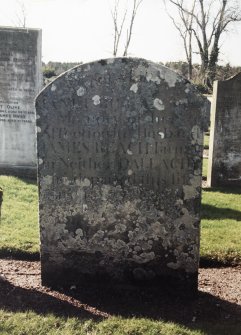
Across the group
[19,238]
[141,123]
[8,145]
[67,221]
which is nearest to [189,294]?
[67,221]

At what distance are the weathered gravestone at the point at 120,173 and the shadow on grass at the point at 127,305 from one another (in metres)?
0.18

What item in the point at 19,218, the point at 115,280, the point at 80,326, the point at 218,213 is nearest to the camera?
the point at 80,326

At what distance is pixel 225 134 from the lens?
384 inches

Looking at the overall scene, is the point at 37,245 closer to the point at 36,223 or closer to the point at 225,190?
the point at 36,223

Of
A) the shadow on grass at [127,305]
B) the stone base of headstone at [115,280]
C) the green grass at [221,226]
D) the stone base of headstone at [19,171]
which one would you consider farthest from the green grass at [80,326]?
the stone base of headstone at [19,171]

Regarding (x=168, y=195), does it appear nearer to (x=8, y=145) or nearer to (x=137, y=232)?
(x=137, y=232)

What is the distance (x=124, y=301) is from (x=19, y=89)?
272 inches

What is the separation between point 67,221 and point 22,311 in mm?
1030

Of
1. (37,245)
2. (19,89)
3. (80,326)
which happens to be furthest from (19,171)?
(80,326)

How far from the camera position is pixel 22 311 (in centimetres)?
414

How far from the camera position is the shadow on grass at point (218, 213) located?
7.50m

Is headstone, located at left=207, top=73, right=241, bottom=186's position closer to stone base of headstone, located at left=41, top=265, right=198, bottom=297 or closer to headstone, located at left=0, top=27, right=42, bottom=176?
headstone, located at left=0, top=27, right=42, bottom=176

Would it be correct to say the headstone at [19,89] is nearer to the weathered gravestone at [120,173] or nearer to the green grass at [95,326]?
the weathered gravestone at [120,173]

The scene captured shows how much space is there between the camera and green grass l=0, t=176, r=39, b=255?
19.1 feet
